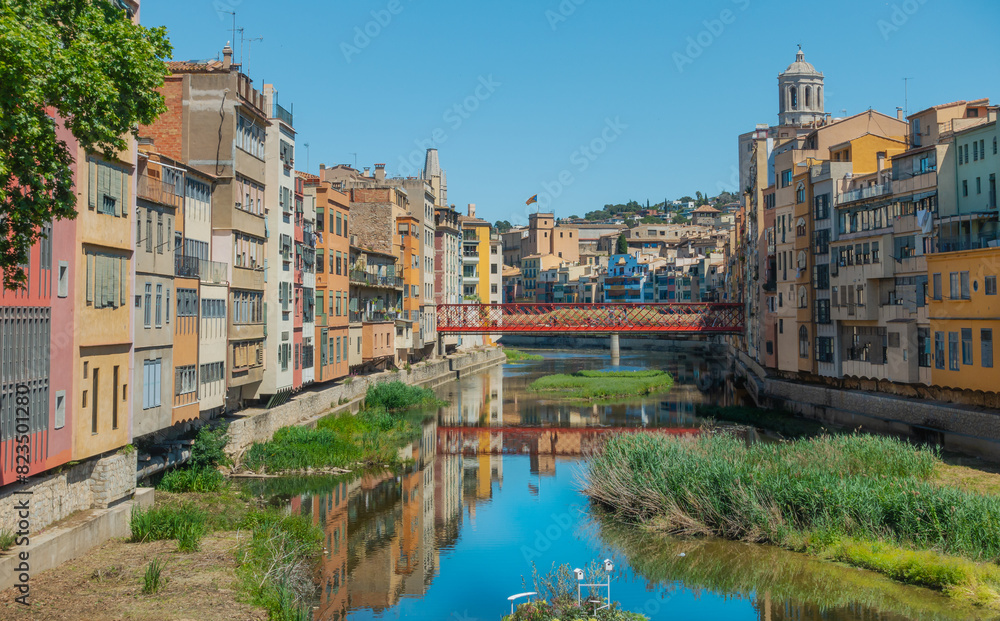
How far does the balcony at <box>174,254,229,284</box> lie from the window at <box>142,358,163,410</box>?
9.96ft

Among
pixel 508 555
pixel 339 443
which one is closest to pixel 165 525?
pixel 508 555

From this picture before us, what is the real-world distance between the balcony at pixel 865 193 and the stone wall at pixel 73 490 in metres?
31.3

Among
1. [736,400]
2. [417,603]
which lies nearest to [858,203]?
[736,400]

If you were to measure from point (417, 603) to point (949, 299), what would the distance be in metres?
23.4

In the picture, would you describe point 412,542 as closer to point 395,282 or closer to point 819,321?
point 819,321

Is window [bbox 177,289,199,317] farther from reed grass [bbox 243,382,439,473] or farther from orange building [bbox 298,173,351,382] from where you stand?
orange building [bbox 298,173,351,382]

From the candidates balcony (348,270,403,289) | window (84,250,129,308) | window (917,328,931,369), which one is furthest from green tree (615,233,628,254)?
window (84,250,129,308)

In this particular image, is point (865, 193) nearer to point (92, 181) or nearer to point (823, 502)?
point (823, 502)

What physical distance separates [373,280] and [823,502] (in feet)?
114

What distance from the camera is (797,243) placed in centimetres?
4625

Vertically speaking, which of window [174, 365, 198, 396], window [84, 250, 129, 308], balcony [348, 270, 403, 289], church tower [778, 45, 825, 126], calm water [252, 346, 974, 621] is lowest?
calm water [252, 346, 974, 621]

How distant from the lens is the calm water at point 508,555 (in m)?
18.6

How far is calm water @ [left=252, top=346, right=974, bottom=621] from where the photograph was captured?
1864cm

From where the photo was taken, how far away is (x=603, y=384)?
60.8 m
